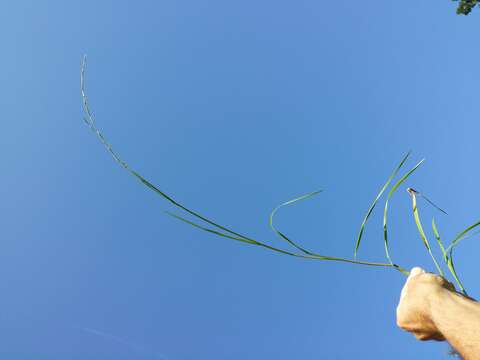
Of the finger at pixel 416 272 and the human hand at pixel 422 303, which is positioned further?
the finger at pixel 416 272

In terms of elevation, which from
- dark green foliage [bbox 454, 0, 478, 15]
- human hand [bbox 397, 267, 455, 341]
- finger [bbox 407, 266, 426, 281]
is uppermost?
dark green foliage [bbox 454, 0, 478, 15]

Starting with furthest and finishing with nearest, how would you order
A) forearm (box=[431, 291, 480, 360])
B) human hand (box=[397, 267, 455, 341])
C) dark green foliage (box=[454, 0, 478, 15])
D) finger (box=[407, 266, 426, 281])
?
dark green foliage (box=[454, 0, 478, 15])
finger (box=[407, 266, 426, 281])
human hand (box=[397, 267, 455, 341])
forearm (box=[431, 291, 480, 360])

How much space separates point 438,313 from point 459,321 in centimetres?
9

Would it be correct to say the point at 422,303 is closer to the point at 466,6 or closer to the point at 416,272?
the point at 416,272

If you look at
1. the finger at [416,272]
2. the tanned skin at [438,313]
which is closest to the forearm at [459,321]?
the tanned skin at [438,313]

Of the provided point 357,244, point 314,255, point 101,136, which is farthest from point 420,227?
point 101,136

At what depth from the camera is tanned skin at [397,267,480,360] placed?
3.32 feet

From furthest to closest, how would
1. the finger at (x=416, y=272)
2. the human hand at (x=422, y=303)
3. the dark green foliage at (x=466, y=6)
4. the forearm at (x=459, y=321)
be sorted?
the dark green foliage at (x=466, y=6), the finger at (x=416, y=272), the human hand at (x=422, y=303), the forearm at (x=459, y=321)

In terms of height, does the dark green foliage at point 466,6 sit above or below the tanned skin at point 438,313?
above

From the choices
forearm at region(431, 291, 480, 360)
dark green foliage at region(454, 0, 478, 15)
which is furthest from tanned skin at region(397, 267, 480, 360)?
dark green foliage at region(454, 0, 478, 15)

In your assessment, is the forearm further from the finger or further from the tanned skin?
the finger

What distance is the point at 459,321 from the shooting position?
104 centimetres

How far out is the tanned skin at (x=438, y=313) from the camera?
3.32 ft

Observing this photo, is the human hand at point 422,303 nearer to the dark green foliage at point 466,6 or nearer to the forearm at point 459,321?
the forearm at point 459,321
